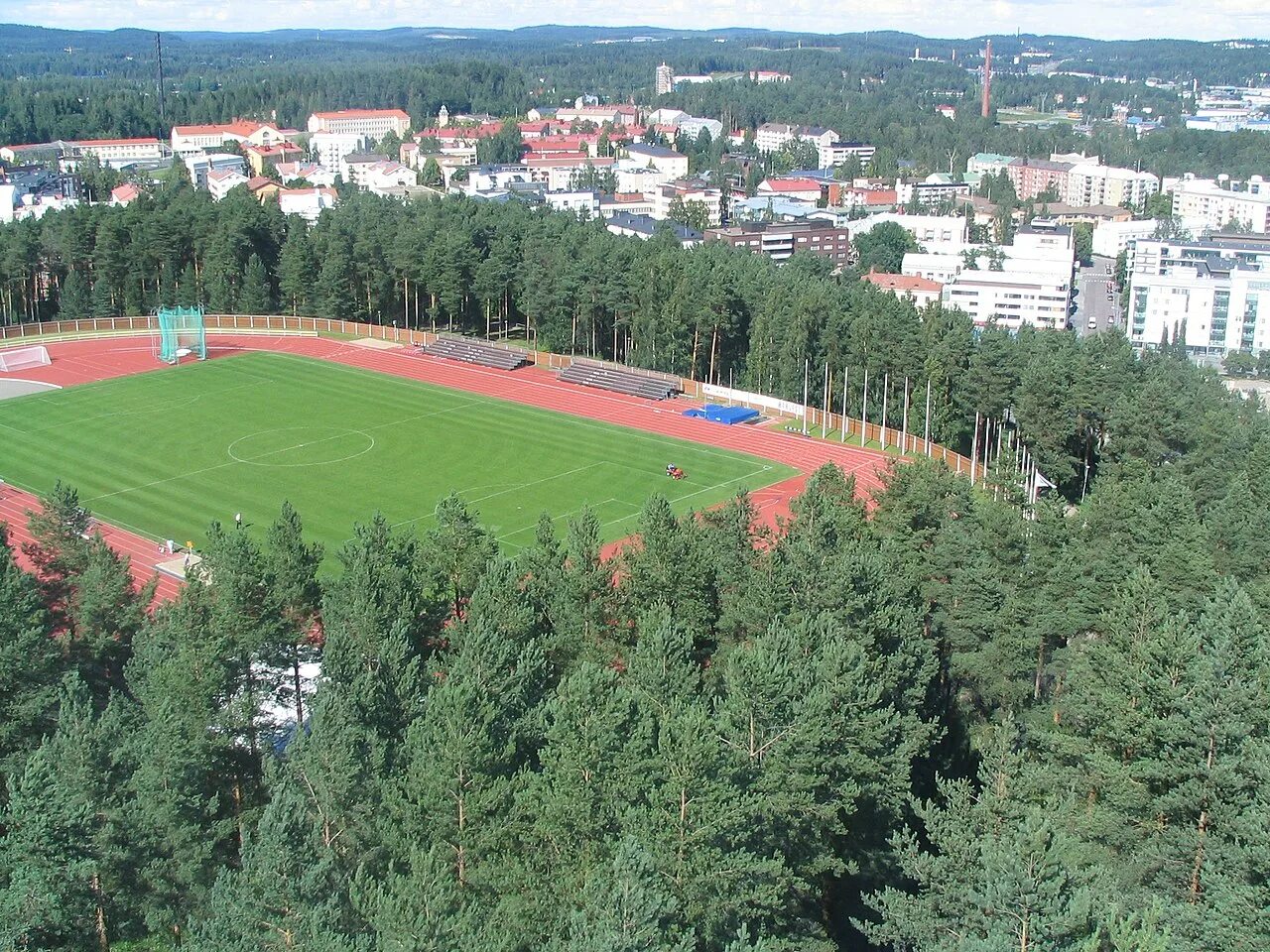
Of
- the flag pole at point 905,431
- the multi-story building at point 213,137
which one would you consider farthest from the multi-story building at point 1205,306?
the multi-story building at point 213,137

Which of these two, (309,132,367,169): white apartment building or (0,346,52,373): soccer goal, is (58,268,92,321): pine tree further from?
(309,132,367,169): white apartment building

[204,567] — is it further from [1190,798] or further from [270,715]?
[1190,798]

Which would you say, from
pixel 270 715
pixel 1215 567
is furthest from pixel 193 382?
pixel 1215 567

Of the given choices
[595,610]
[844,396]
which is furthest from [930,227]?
[595,610]

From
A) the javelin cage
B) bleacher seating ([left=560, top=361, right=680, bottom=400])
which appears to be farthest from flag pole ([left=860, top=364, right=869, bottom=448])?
the javelin cage

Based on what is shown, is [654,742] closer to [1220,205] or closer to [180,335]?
[180,335]

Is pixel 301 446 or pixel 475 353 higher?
pixel 475 353
